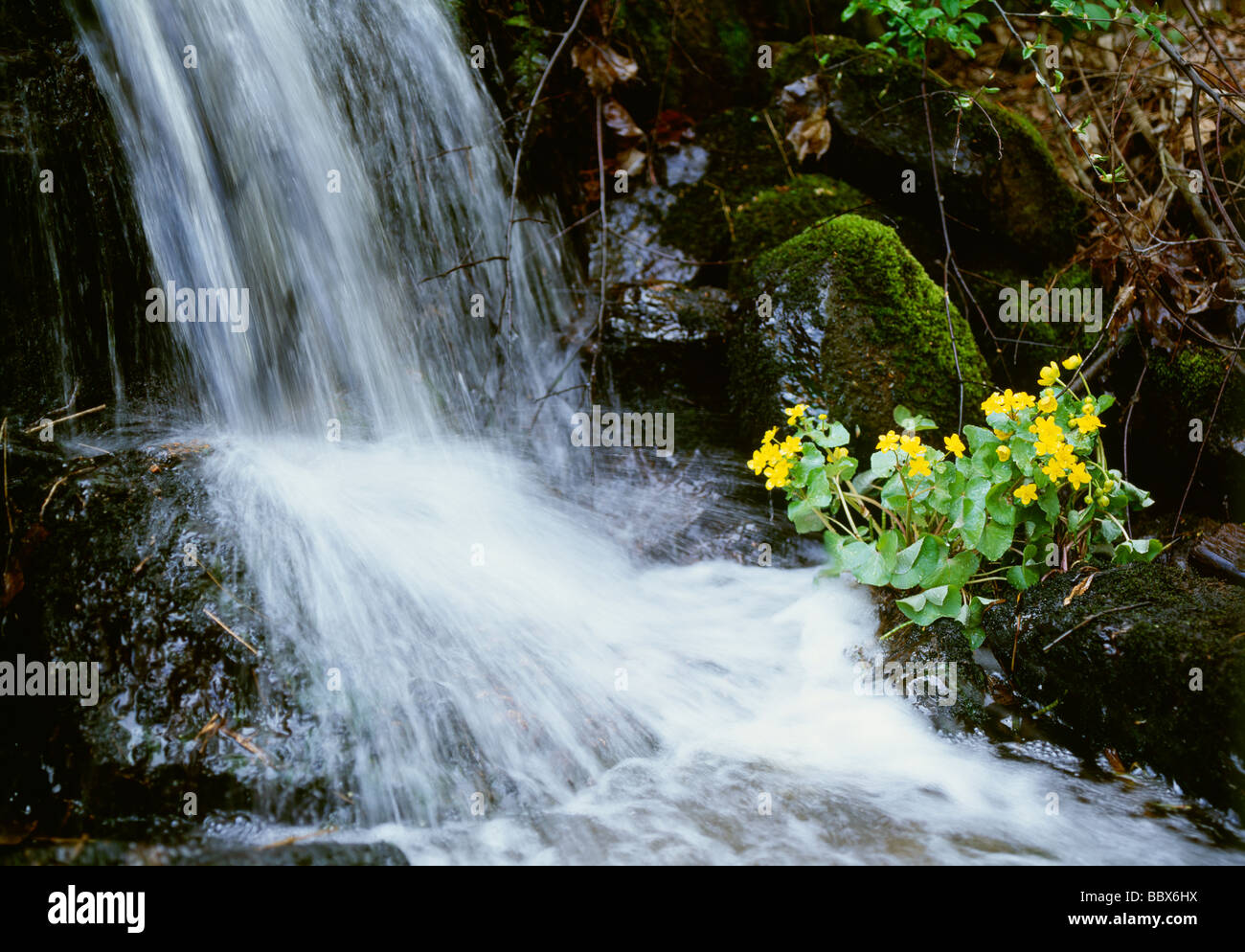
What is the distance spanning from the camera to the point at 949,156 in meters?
5.14

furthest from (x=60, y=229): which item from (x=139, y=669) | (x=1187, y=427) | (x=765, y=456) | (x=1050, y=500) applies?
(x=1187, y=427)

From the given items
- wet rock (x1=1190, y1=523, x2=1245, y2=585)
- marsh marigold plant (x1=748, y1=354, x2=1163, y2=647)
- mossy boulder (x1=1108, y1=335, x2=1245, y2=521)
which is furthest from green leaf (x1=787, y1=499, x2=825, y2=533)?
mossy boulder (x1=1108, y1=335, x2=1245, y2=521)

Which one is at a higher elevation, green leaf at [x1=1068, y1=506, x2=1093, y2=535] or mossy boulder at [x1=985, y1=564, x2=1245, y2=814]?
green leaf at [x1=1068, y1=506, x2=1093, y2=535]

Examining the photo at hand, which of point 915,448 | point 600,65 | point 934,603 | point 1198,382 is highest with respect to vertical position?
point 600,65

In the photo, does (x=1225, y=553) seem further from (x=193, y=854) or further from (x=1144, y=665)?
(x=193, y=854)

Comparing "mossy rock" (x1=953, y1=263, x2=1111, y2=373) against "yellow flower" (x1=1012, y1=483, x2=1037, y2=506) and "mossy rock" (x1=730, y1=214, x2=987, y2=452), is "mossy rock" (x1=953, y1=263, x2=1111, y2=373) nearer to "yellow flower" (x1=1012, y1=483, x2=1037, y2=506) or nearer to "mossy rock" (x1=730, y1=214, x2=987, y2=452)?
"mossy rock" (x1=730, y1=214, x2=987, y2=452)

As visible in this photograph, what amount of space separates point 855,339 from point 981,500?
154cm

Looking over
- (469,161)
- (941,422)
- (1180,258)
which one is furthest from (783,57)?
(941,422)

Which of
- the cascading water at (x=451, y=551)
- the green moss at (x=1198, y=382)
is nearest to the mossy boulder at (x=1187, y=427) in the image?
the green moss at (x=1198, y=382)

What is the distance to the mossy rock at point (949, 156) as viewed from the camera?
16.9 feet

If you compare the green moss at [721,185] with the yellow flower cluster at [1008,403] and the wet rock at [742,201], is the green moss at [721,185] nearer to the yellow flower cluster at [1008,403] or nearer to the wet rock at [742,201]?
the wet rock at [742,201]

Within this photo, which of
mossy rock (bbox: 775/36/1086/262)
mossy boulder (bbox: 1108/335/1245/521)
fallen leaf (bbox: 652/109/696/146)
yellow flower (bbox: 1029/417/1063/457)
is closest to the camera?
yellow flower (bbox: 1029/417/1063/457)

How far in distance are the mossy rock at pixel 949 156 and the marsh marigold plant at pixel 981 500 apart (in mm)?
2477

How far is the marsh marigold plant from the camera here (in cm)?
281
